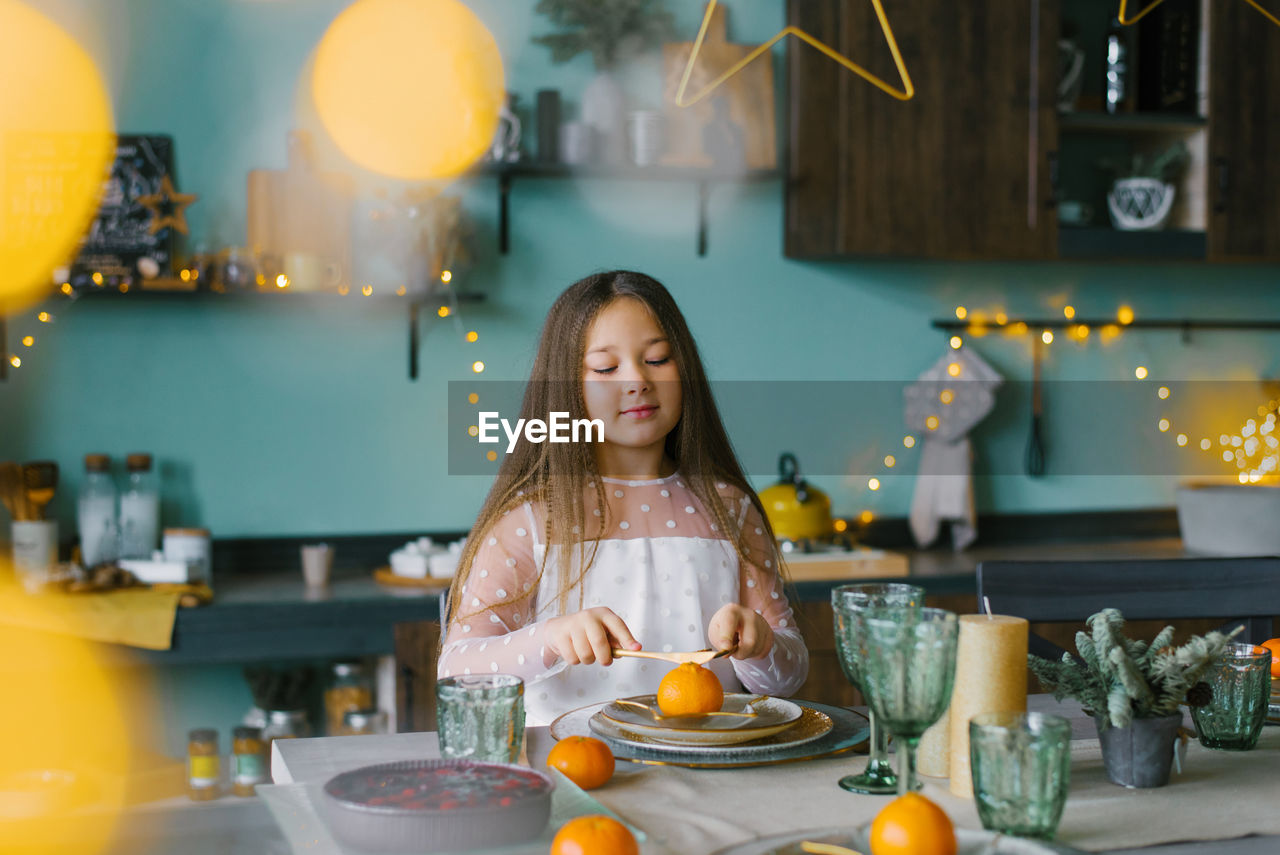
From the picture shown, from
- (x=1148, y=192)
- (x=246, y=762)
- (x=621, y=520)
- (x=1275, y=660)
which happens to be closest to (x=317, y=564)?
(x=246, y=762)

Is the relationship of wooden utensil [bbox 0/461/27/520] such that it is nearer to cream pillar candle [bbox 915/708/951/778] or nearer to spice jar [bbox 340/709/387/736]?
spice jar [bbox 340/709/387/736]

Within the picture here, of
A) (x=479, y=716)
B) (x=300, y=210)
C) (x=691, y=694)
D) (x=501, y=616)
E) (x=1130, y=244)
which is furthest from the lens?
(x=1130, y=244)

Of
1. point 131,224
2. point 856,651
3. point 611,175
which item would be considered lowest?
point 856,651

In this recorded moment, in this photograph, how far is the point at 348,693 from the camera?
2.55m

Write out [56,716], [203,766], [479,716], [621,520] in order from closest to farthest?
[479,716] → [621,520] → [203,766] → [56,716]

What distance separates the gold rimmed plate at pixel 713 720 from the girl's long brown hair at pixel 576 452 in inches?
13.9

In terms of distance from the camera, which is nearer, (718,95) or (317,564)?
(317,564)

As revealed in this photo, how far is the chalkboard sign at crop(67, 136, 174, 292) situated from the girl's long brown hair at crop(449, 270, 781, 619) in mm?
1328

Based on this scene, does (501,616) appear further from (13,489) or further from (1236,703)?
(13,489)

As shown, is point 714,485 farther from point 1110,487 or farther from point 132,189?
point 1110,487

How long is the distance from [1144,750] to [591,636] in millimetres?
467

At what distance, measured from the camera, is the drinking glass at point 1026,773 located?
88 centimetres

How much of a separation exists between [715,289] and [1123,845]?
221cm

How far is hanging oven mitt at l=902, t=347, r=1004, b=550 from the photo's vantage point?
3.05 m
